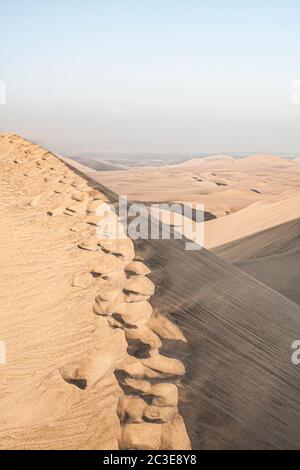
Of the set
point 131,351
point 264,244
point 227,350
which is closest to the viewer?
point 131,351

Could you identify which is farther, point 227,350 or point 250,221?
point 250,221

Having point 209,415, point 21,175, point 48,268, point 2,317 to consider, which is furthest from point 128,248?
point 21,175

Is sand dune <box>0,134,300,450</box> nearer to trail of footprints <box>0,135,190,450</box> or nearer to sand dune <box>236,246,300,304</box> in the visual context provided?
trail of footprints <box>0,135,190,450</box>

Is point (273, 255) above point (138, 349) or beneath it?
beneath

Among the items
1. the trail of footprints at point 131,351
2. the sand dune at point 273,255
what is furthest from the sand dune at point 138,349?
the sand dune at point 273,255

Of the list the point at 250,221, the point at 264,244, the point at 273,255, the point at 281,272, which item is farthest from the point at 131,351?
the point at 250,221

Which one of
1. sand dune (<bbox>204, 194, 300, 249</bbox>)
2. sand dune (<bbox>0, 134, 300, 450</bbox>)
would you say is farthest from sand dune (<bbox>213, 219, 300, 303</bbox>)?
sand dune (<bbox>0, 134, 300, 450</bbox>)

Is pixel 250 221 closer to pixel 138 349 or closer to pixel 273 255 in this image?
pixel 273 255
